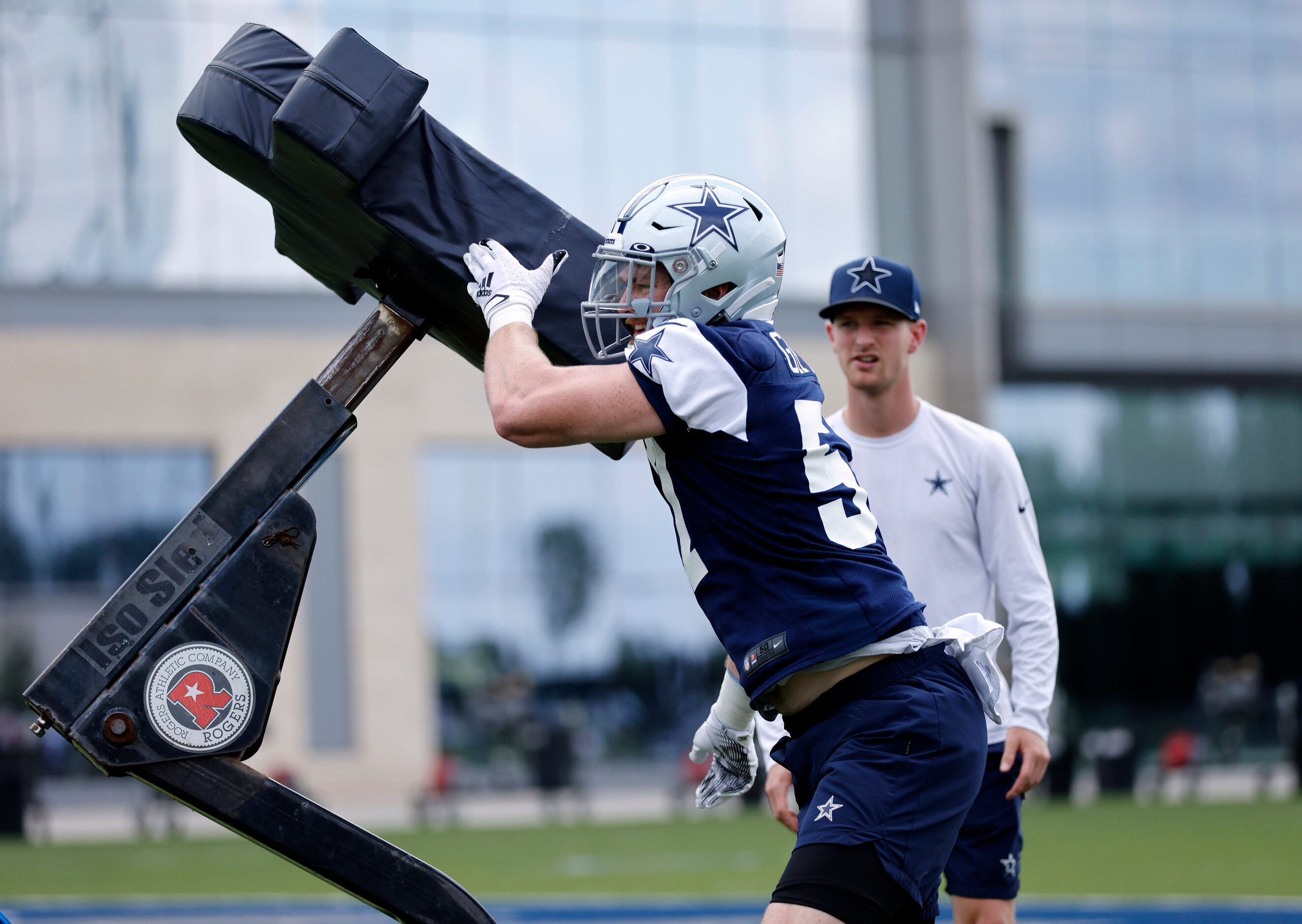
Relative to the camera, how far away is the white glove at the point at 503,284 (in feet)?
12.3

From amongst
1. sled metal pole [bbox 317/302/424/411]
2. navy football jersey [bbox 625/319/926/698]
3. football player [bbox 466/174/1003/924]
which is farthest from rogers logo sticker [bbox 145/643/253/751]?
navy football jersey [bbox 625/319/926/698]

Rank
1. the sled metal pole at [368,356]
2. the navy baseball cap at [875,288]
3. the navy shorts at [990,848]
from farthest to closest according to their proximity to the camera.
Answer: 1. the navy baseball cap at [875,288]
2. the navy shorts at [990,848]
3. the sled metal pole at [368,356]

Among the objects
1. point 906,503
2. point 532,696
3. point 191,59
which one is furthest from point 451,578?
point 906,503

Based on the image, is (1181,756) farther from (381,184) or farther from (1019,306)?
(381,184)

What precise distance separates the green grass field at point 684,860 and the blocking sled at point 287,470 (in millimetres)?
7714

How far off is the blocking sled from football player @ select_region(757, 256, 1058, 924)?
1645 mm

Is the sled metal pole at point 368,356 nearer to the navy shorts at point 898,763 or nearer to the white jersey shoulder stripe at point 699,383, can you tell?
the white jersey shoulder stripe at point 699,383

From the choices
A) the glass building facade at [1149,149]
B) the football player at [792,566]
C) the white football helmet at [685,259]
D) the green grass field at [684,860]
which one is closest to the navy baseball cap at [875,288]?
the white football helmet at [685,259]

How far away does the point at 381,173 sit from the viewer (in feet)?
13.0

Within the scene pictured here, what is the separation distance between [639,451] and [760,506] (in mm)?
24453

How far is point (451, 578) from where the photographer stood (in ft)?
94.4

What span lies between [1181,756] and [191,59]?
809 inches

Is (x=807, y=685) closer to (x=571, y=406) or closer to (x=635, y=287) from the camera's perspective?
(x=571, y=406)

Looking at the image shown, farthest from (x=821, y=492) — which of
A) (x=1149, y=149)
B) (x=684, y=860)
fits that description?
(x=1149, y=149)
